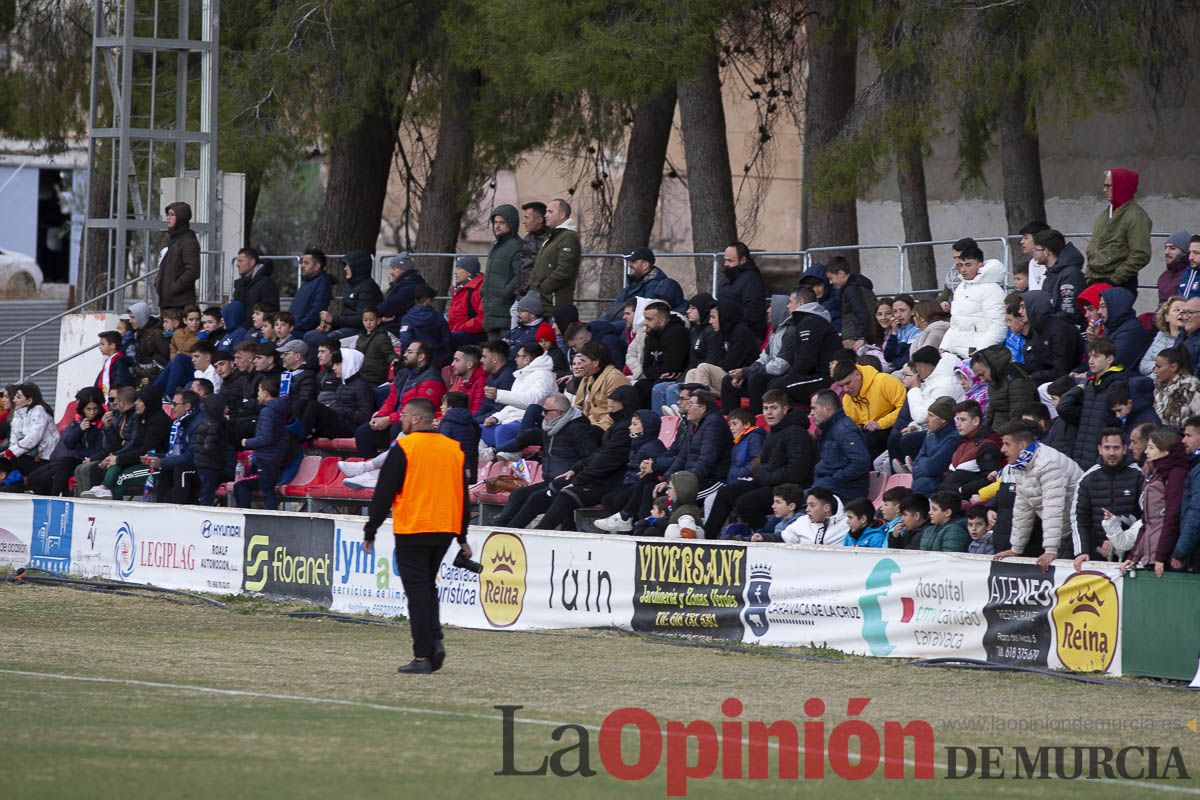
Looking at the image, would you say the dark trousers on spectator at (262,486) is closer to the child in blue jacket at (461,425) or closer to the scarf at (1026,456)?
the child in blue jacket at (461,425)

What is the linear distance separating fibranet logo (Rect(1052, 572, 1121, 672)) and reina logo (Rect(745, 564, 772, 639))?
8.95 feet

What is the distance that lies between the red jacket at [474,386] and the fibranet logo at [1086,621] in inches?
364

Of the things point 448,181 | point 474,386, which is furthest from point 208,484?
point 448,181

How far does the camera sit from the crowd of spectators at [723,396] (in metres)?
14.2

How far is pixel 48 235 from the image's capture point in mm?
56781

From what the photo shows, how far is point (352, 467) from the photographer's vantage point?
20.4 m

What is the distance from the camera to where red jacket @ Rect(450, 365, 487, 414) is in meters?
20.8

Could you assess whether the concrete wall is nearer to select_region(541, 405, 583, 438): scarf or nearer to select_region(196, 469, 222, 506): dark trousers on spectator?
select_region(196, 469, 222, 506): dark trousers on spectator

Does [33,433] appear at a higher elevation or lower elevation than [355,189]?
lower

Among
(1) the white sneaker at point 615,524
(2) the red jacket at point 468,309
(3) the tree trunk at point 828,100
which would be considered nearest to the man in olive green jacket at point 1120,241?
(1) the white sneaker at point 615,524

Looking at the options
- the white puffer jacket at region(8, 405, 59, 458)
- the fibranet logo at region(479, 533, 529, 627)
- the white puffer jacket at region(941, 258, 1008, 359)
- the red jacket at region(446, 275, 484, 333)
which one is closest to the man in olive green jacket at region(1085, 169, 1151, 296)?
the white puffer jacket at region(941, 258, 1008, 359)

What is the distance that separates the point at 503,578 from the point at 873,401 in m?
4.06

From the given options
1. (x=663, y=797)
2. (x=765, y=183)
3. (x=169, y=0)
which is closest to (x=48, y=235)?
(x=169, y=0)

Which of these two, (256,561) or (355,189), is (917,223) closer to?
(355,189)
